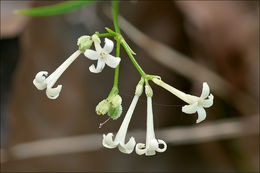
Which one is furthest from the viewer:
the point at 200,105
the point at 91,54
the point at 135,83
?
the point at 135,83

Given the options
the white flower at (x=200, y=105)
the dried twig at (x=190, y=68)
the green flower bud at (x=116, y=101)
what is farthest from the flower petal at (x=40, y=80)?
the dried twig at (x=190, y=68)

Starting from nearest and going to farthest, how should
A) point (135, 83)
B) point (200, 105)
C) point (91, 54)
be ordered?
point (91, 54), point (200, 105), point (135, 83)

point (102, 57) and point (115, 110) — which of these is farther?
point (115, 110)

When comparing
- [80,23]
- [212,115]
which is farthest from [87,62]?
[212,115]

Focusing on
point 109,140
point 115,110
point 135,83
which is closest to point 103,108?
point 115,110

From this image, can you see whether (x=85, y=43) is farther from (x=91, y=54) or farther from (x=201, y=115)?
(x=201, y=115)

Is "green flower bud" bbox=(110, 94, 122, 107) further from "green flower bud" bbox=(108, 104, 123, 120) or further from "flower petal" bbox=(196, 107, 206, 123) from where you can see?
"flower petal" bbox=(196, 107, 206, 123)

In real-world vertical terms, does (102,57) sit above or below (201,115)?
above

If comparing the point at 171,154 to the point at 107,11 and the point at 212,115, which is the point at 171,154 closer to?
the point at 212,115

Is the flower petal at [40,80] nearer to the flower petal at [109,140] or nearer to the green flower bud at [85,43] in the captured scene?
the green flower bud at [85,43]

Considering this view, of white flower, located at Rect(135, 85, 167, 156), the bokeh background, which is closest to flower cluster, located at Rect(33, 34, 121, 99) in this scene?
white flower, located at Rect(135, 85, 167, 156)
